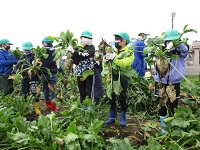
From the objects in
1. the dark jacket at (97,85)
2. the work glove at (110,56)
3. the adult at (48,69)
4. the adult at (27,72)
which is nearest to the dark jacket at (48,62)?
the adult at (48,69)

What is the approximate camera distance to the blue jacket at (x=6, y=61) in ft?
18.7

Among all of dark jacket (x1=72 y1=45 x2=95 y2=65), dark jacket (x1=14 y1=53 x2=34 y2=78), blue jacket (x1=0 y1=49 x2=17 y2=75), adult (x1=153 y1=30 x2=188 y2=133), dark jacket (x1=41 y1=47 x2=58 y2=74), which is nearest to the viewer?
adult (x1=153 y1=30 x2=188 y2=133)

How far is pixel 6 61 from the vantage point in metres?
5.71

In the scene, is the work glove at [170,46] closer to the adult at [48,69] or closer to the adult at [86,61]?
the adult at [86,61]

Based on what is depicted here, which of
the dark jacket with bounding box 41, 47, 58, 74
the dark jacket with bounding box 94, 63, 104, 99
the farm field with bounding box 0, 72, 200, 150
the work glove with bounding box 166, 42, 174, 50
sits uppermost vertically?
the work glove with bounding box 166, 42, 174, 50

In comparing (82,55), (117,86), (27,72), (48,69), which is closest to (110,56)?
(117,86)

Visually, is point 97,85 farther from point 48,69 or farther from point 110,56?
point 48,69

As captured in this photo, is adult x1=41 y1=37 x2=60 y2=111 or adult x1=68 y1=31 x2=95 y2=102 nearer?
adult x1=68 y1=31 x2=95 y2=102

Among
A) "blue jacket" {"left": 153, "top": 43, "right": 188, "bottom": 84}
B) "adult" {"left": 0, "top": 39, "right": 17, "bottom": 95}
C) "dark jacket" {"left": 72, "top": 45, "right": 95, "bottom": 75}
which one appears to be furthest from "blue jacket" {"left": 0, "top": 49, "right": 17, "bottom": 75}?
"blue jacket" {"left": 153, "top": 43, "right": 188, "bottom": 84}

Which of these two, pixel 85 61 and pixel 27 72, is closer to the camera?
pixel 85 61

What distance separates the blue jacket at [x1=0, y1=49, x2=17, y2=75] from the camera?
5.71 metres

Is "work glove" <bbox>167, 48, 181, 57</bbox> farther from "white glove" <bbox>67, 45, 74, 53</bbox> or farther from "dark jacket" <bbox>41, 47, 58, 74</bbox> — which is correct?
"dark jacket" <bbox>41, 47, 58, 74</bbox>

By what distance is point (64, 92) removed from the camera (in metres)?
6.93

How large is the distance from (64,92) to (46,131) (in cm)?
425
